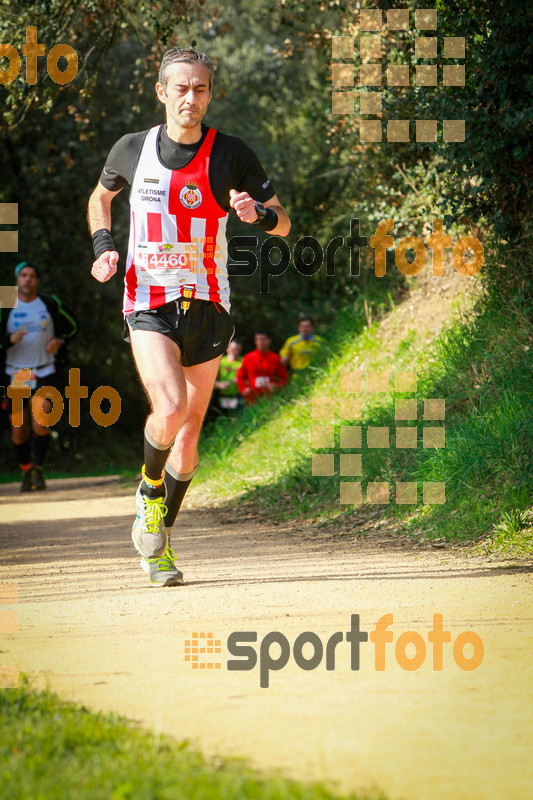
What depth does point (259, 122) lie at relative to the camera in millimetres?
19266

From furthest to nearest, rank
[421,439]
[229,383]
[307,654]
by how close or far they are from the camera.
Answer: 1. [229,383]
2. [421,439]
3. [307,654]

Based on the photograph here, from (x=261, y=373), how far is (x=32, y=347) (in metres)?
3.22

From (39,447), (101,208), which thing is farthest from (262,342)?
(101,208)

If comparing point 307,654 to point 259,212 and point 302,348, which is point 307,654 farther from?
point 302,348

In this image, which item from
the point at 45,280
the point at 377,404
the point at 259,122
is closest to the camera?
the point at 377,404

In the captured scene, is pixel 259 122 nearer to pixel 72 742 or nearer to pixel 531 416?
pixel 531 416

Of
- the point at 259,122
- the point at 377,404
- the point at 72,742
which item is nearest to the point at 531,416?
the point at 377,404

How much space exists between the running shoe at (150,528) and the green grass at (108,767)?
2.15 metres

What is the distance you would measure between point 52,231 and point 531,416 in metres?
12.9

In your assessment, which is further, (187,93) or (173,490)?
(173,490)

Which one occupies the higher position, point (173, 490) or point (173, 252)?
point (173, 252)

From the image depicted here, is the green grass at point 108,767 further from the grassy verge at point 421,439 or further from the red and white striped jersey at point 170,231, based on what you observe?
the grassy verge at point 421,439

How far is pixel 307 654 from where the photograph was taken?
3488 millimetres

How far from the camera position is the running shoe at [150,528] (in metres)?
4.95
